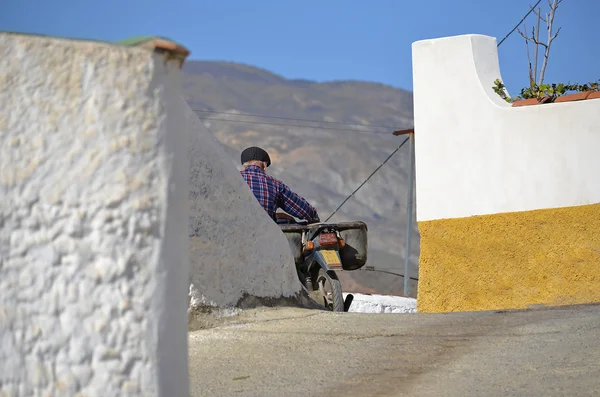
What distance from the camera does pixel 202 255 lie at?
6.72m

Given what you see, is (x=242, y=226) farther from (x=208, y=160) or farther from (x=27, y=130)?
(x=27, y=130)

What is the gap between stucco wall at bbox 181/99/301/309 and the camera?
673 cm

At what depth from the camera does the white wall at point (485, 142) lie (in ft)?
29.3

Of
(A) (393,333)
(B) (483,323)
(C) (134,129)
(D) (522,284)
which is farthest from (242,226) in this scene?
(C) (134,129)

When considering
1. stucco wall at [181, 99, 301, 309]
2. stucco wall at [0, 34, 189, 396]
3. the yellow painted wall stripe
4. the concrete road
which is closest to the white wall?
the yellow painted wall stripe

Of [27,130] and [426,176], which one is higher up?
[426,176]

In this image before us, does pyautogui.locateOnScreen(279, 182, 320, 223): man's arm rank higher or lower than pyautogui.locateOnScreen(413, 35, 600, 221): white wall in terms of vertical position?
lower

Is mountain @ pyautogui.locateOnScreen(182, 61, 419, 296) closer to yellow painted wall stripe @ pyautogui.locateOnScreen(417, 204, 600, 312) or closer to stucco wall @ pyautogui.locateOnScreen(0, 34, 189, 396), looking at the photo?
yellow painted wall stripe @ pyautogui.locateOnScreen(417, 204, 600, 312)

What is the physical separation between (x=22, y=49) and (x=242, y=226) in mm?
4073

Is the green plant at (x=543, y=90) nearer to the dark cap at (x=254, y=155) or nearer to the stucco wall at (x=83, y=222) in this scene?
the dark cap at (x=254, y=155)

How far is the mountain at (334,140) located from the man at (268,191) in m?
38.0

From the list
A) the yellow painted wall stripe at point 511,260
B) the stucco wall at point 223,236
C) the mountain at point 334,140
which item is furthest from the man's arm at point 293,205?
the mountain at point 334,140

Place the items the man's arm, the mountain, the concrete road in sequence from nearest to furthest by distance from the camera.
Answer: the concrete road < the man's arm < the mountain

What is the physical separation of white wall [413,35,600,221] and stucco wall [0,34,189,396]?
6572 mm
